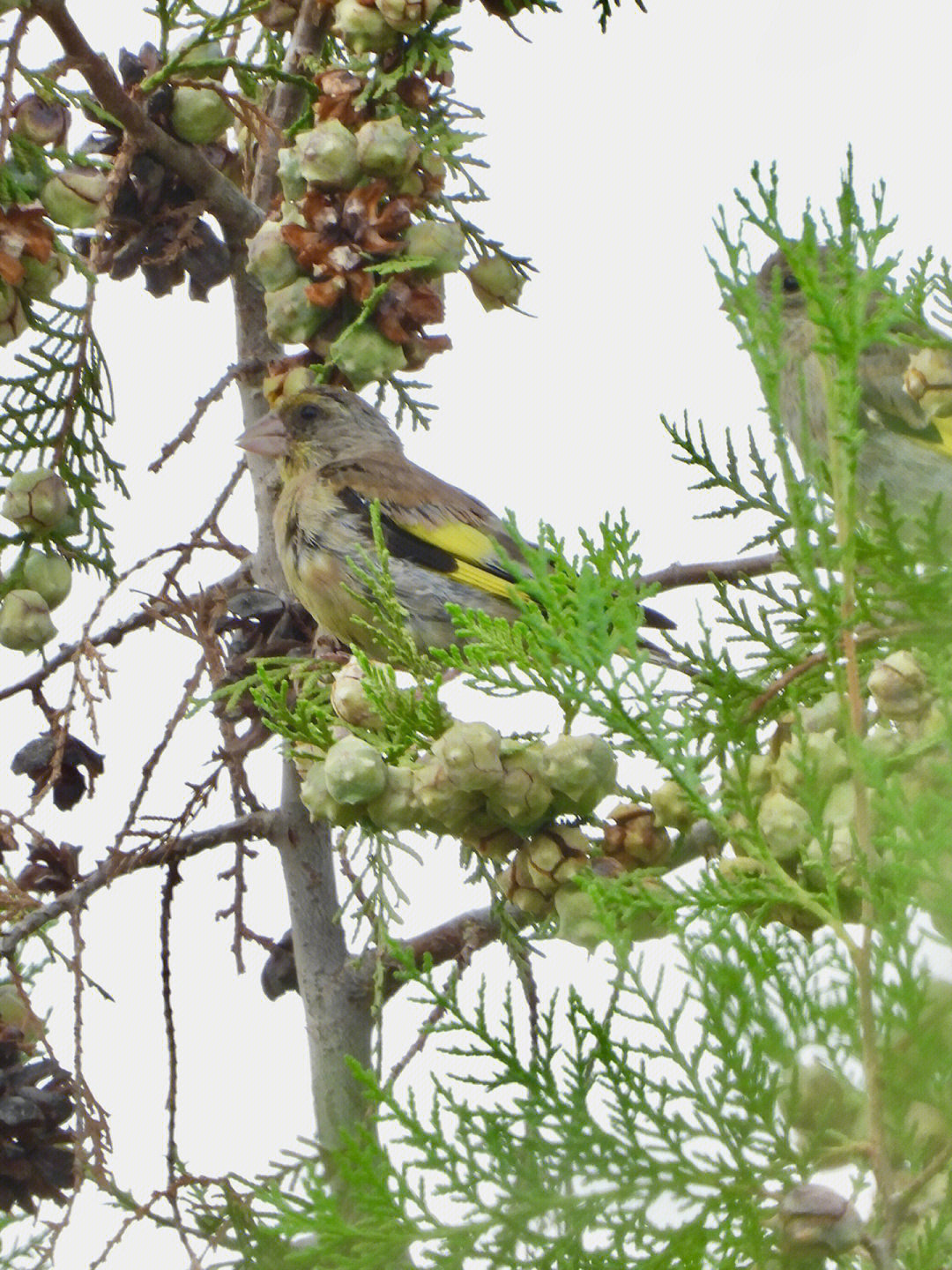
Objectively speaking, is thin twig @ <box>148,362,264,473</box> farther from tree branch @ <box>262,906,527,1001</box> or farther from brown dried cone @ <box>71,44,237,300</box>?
tree branch @ <box>262,906,527,1001</box>

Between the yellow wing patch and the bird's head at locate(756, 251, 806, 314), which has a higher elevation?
the bird's head at locate(756, 251, 806, 314)

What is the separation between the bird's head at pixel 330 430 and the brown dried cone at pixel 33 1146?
1.44m

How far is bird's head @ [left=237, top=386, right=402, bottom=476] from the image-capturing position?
3508 millimetres

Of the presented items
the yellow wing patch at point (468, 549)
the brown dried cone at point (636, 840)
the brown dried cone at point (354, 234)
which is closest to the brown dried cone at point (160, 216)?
the brown dried cone at point (354, 234)

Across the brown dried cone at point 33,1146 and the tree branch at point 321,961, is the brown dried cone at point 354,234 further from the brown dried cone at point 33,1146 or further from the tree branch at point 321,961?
the brown dried cone at point 33,1146

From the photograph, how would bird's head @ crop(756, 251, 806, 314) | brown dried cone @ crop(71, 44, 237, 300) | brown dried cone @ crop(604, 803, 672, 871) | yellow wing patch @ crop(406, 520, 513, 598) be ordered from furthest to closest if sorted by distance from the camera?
bird's head @ crop(756, 251, 806, 314), yellow wing patch @ crop(406, 520, 513, 598), brown dried cone @ crop(71, 44, 237, 300), brown dried cone @ crop(604, 803, 672, 871)

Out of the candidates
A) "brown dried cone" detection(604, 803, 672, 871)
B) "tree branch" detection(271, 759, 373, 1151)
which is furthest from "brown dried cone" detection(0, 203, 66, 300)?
"brown dried cone" detection(604, 803, 672, 871)

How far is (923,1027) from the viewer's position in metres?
1.24

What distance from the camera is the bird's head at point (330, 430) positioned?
3.51 metres

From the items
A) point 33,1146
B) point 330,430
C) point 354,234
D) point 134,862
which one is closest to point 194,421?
point 354,234

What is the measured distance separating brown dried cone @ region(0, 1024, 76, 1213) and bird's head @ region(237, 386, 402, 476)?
56.6 inches

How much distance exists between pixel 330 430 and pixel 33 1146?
202cm

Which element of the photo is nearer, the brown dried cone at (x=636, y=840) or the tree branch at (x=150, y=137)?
the brown dried cone at (x=636, y=840)

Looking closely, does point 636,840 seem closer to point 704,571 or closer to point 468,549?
point 704,571
